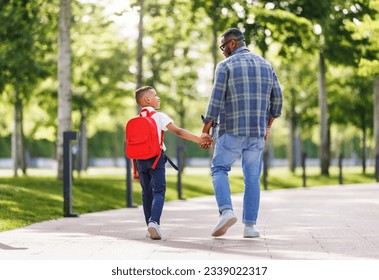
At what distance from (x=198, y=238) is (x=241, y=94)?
153 centimetres

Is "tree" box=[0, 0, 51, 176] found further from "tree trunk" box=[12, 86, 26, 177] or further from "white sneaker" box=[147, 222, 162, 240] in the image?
"white sneaker" box=[147, 222, 162, 240]

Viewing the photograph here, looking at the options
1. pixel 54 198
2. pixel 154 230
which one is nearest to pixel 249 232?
pixel 154 230

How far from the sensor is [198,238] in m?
7.90

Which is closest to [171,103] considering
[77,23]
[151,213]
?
[77,23]

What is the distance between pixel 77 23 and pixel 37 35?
25.4 feet

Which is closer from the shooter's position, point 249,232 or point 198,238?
point 249,232

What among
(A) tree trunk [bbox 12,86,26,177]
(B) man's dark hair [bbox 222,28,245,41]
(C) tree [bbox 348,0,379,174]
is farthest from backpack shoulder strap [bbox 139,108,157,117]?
(A) tree trunk [bbox 12,86,26,177]

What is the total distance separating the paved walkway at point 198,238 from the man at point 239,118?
41 cm

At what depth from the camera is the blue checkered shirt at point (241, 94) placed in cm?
759

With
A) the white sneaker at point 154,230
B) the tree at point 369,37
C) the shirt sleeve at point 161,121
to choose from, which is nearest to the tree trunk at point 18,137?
the tree at point 369,37

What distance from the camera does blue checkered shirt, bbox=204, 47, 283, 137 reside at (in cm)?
759

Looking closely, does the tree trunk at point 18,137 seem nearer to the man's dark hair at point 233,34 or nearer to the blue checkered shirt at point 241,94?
the man's dark hair at point 233,34

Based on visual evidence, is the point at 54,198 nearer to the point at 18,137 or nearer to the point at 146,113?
the point at 146,113

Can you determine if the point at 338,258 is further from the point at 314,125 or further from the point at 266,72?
the point at 314,125
